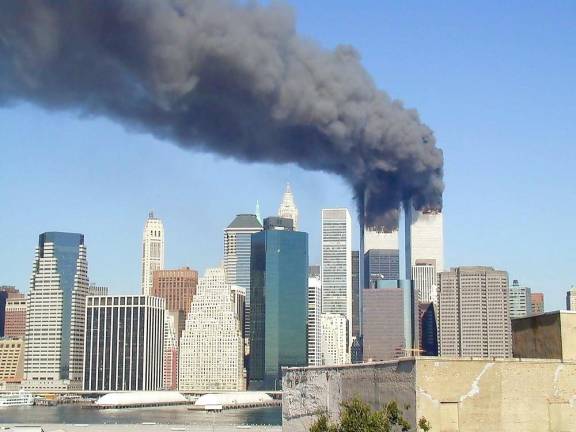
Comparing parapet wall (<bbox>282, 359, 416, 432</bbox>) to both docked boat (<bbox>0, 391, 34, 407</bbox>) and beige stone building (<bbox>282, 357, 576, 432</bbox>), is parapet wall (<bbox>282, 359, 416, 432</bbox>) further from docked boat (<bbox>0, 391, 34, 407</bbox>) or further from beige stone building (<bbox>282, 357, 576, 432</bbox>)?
docked boat (<bbox>0, 391, 34, 407</bbox>)

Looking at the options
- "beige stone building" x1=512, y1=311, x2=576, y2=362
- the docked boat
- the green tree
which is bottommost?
the docked boat

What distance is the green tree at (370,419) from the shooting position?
24.4 m

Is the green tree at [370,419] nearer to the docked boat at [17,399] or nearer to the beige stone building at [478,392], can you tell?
the beige stone building at [478,392]

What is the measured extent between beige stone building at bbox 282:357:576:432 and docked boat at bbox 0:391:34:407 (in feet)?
544

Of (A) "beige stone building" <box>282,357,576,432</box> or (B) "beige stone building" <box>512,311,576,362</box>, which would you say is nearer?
(A) "beige stone building" <box>282,357,576,432</box>

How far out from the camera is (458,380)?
82.1 ft

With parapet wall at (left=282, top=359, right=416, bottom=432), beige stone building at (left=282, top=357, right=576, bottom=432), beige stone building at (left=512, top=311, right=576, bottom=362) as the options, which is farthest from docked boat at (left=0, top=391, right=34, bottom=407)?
beige stone building at (left=282, top=357, right=576, bottom=432)

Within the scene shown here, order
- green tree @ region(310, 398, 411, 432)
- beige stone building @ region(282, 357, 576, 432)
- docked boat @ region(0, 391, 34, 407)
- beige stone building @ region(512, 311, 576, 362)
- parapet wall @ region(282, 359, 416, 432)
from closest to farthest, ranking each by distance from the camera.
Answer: green tree @ region(310, 398, 411, 432) → beige stone building @ region(282, 357, 576, 432) → parapet wall @ region(282, 359, 416, 432) → beige stone building @ region(512, 311, 576, 362) → docked boat @ region(0, 391, 34, 407)

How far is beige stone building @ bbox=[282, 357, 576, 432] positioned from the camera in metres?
24.7

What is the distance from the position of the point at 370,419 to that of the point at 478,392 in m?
3.01

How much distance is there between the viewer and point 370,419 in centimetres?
2453

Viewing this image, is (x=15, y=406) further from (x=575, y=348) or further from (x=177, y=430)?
(x=575, y=348)

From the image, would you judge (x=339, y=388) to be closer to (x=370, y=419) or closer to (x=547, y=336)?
(x=370, y=419)

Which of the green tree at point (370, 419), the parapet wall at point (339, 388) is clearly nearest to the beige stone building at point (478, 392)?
the parapet wall at point (339, 388)
